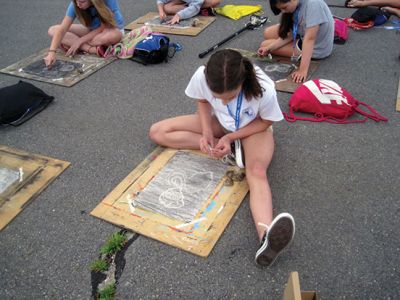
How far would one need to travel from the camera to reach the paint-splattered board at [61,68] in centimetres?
282

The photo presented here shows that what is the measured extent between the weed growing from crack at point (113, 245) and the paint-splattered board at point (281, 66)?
1.64m

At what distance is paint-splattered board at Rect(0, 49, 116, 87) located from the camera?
9.25ft

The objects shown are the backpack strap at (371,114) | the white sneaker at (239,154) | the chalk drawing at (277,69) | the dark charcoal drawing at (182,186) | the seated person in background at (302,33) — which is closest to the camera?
the dark charcoal drawing at (182,186)

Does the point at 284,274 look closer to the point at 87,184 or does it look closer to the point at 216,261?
the point at 216,261

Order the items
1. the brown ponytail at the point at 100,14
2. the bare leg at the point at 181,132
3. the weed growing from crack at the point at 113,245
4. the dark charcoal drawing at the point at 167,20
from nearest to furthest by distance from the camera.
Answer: the weed growing from crack at the point at 113,245 < the bare leg at the point at 181,132 < the brown ponytail at the point at 100,14 < the dark charcoal drawing at the point at 167,20

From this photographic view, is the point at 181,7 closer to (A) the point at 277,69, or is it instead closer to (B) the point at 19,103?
(A) the point at 277,69

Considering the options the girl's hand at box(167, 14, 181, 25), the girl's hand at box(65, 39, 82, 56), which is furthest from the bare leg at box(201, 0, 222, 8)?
the girl's hand at box(65, 39, 82, 56)

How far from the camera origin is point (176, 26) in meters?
3.60

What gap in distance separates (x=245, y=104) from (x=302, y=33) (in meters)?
1.40

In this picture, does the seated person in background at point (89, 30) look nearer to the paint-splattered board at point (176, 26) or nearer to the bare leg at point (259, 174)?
the paint-splattered board at point (176, 26)

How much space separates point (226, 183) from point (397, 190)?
0.88m

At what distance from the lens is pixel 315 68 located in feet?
8.95

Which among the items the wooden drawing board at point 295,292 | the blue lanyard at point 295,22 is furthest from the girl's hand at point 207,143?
the blue lanyard at point 295,22

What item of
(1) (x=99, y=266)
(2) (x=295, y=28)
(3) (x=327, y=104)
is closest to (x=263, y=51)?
(2) (x=295, y=28)
